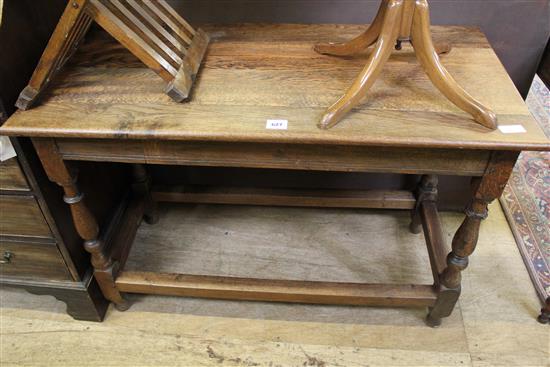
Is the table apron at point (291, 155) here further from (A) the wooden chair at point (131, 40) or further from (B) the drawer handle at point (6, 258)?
(B) the drawer handle at point (6, 258)

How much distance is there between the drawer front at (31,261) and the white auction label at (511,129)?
1.20 metres

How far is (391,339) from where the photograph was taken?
58.2 inches

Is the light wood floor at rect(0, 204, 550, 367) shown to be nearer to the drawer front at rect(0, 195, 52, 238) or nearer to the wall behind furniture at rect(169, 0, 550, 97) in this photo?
the drawer front at rect(0, 195, 52, 238)

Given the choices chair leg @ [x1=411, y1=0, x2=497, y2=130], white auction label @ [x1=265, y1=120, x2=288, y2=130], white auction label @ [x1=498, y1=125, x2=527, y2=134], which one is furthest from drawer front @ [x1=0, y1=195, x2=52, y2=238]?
white auction label @ [x1=498, y1=125, x2=527, y2=134]

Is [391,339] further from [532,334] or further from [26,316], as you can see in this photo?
[26,316]

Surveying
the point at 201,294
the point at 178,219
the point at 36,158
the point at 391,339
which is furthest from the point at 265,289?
the point at 36,158

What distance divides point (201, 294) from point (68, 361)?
0.46 m

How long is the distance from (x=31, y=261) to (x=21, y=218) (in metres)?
0.19

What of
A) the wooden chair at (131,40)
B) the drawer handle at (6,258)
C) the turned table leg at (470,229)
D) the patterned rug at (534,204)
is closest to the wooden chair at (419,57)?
the turned table leg at (470,229)

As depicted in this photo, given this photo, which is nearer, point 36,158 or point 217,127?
point 217,127

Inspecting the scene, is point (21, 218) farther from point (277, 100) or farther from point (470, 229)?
point (470, 229)

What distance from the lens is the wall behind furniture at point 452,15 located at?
1.38 metres

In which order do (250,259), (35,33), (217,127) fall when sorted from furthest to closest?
(250,259), (35,33), (217,127)

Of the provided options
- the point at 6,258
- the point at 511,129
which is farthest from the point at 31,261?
the point at 511,129
